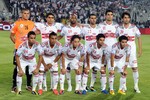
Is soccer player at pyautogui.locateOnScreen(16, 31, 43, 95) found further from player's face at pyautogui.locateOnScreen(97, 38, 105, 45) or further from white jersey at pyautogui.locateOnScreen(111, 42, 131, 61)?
white jersey at pyautogui.locateOnScreen(111, 42, 131, 61)

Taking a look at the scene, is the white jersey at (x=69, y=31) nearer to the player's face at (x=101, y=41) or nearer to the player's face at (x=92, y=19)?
the player's face at (x=92, y=19)

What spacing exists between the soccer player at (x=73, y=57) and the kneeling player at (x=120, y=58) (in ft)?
3.50

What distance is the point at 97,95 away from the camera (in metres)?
12.2

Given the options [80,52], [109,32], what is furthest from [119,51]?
[80,52]

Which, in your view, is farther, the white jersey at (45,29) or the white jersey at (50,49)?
the white jersey at (45,29)

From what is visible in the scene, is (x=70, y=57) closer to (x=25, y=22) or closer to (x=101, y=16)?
(x=25, y=22)

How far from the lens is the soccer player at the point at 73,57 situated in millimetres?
12211

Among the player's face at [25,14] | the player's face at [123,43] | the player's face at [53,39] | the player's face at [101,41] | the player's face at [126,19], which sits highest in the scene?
the player's face at [25,14]

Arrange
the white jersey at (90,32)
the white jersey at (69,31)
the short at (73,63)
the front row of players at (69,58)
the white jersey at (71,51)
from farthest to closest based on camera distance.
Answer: the white jersey at (90,32)
the white jersey at (69,31)
the short at (73,63)
the white jersey at (71,51)
the front row of players at (69,58)

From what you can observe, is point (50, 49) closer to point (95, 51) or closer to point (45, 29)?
point (45, 29)

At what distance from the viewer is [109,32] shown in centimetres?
1322

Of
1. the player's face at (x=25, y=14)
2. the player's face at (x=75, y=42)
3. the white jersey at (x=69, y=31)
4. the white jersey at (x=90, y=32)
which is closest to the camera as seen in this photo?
the player's face at (x=75, y=42)

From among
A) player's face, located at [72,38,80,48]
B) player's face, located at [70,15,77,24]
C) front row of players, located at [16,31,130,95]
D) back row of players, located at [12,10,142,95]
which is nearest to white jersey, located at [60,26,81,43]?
back row of players, located at [12,10,142,95]

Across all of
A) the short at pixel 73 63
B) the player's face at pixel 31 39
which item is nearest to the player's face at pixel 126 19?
the short at pixel 73 63
